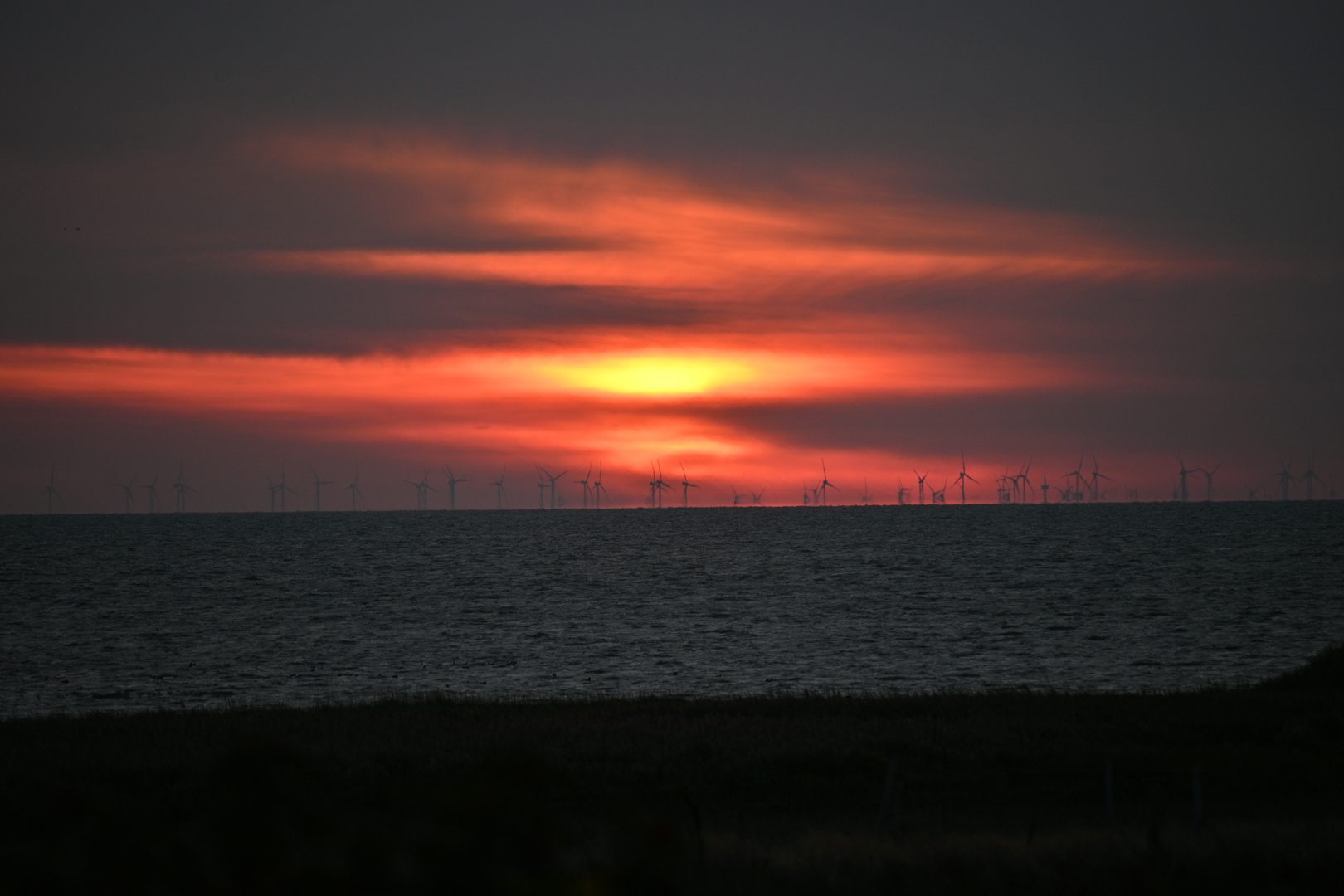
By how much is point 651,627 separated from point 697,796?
62.9 m

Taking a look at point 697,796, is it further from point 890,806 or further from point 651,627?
point 651,627

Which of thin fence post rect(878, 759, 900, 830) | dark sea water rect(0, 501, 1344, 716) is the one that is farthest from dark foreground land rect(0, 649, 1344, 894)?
dark sea water rect(0, 501, 1344, 716)

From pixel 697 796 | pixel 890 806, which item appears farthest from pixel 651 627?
pixel 890 806

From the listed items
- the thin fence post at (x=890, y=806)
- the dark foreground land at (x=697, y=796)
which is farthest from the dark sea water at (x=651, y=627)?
the thin fence post at (x=890, y=806)

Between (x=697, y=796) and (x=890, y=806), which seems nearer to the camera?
(x=890, y=806)

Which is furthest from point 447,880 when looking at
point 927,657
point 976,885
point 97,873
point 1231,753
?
point 927,657

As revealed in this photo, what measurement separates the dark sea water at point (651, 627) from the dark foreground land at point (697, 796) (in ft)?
54.3

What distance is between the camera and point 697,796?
1188 inches

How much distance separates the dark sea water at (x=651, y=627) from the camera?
64250 mm

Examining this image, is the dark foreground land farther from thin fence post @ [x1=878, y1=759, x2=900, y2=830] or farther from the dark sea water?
the dark sea water

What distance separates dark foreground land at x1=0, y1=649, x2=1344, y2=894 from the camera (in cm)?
738

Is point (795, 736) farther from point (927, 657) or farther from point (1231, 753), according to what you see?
point (927, 657)

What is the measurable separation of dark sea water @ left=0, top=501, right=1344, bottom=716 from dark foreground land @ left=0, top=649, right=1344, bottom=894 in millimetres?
16548

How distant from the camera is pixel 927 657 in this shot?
72.2 meters
